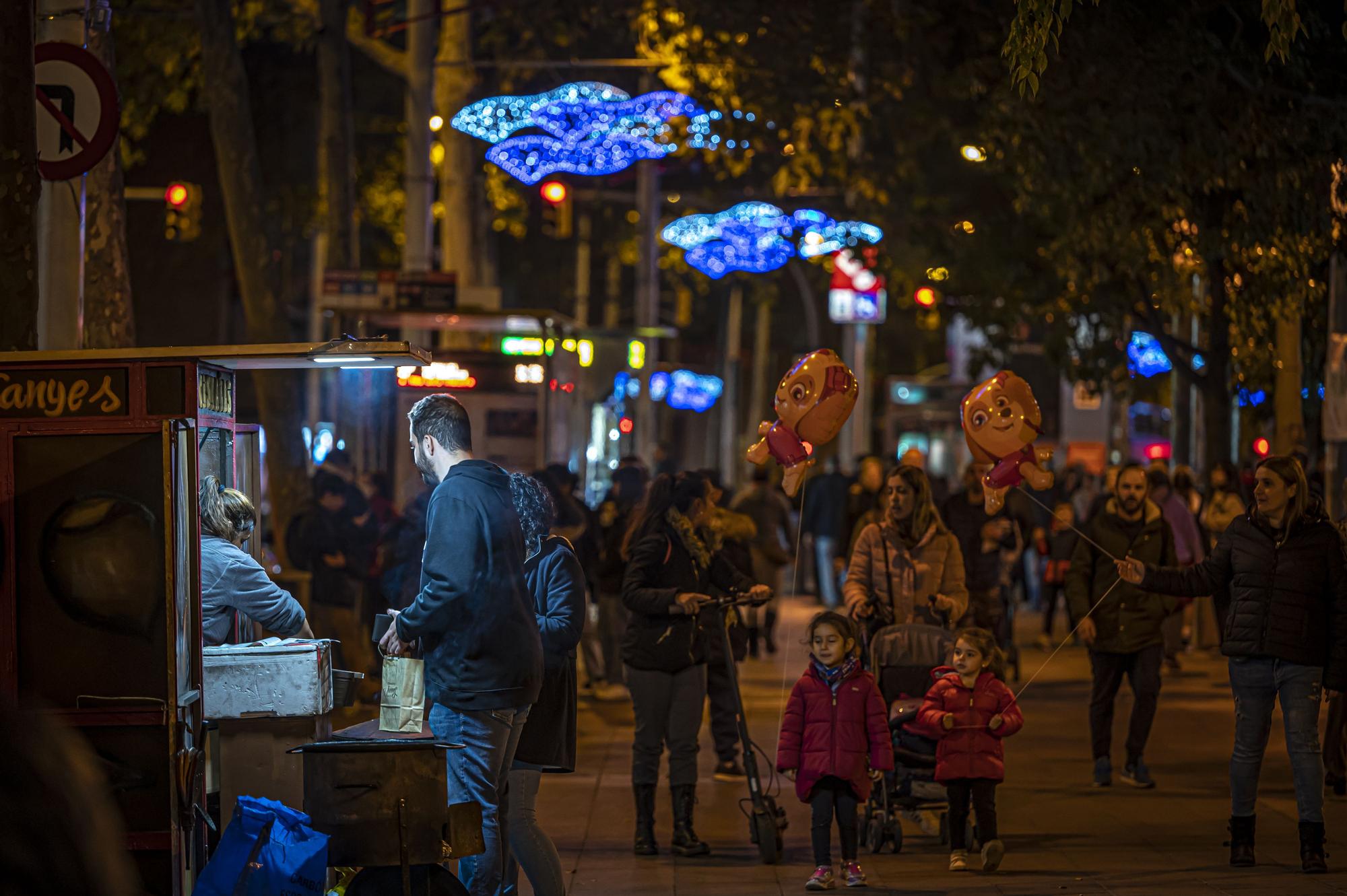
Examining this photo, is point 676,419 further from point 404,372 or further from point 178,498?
point 178,498

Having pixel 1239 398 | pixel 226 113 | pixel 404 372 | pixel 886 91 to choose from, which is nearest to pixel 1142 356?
pixel 1239 398

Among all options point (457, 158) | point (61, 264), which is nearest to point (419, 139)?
point (457, 158)

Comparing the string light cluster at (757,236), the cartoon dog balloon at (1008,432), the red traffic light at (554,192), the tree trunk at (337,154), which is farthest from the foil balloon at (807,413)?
the red traffic light at (554,192)

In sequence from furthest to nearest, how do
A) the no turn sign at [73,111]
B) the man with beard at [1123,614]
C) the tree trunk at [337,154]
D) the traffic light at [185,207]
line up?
the traffic light at [185,207]
the tree trunk at [337,154]
the man with beard at [1123,614]
the no turn sign at [73,111]

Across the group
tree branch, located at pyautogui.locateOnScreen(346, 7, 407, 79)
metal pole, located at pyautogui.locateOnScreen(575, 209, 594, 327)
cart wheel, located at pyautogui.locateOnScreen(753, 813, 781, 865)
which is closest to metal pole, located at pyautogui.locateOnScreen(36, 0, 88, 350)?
cart wheel, located at pyautogui.locateOnScreen(753, 813, 781, 865)

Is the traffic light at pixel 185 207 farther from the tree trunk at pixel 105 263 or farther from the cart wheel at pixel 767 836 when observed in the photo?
the cart wheel at pixel 767 836

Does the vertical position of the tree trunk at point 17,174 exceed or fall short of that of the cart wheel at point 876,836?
it exceeds it

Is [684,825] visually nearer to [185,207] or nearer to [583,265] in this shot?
[185,207]

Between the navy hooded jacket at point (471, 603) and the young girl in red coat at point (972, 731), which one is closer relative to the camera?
the navy hooded jacket at point (471, 603)

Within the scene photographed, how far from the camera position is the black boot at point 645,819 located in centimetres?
868

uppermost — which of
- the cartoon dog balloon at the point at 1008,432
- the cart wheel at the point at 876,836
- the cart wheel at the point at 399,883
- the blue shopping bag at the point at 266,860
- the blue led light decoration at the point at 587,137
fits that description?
the blue led light decoration at the point at 587,137

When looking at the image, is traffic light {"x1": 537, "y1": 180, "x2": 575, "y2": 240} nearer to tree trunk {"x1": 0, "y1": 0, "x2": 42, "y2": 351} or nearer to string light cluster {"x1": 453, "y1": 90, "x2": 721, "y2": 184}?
string light cluster {"x1": 453, "y1": 90, "x2": 721, "y2": 184}

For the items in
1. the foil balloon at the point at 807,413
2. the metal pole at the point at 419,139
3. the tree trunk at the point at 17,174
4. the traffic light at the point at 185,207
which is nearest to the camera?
the tree trunk at the point at 17,174

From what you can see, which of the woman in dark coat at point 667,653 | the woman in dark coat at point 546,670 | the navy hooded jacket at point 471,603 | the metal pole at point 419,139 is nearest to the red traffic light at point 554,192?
the metal pole at point 419,139
